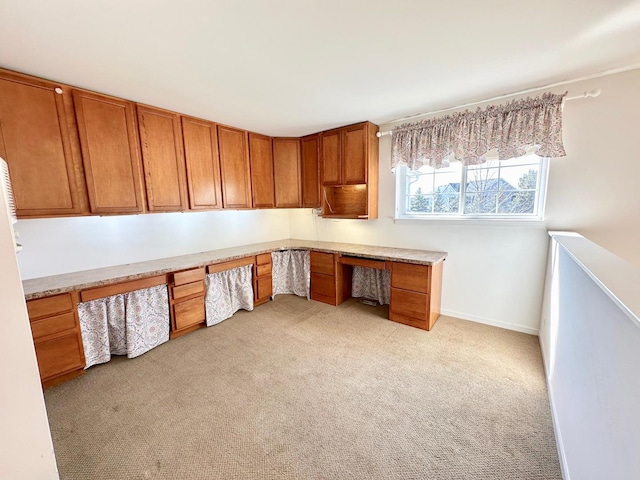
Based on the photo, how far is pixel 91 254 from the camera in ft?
8.45

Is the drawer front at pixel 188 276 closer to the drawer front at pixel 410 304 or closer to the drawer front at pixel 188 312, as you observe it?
the drawer front at pixel 188 312

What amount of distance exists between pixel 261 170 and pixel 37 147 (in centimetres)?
227

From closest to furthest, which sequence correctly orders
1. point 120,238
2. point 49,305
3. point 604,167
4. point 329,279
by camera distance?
1. point 49,305
2. point 604,167
3. point 120,238
4. point 329,279

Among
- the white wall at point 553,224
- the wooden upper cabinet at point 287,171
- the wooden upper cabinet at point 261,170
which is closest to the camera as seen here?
the white wall at point 553,224

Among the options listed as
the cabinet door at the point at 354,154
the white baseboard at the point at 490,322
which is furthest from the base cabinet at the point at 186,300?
the white baseboard at the point at 490,322

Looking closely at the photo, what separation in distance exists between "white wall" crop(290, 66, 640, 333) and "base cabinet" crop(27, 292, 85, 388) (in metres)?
3.33

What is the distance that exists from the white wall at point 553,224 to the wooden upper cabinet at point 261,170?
64.8 inches

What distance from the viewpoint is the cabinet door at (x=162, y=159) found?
2646mm

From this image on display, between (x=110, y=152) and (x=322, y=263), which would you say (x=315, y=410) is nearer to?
(x=322, y=263)

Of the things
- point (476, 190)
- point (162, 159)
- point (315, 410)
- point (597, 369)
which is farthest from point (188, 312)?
point (476, 190)

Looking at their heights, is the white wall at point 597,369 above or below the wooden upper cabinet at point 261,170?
below

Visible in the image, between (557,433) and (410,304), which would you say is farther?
(410,304)

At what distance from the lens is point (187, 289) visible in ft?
9.29

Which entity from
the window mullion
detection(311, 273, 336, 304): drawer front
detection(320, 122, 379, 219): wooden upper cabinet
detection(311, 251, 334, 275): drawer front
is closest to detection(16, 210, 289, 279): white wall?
detection(311, 251, 334, 275): drawer front
